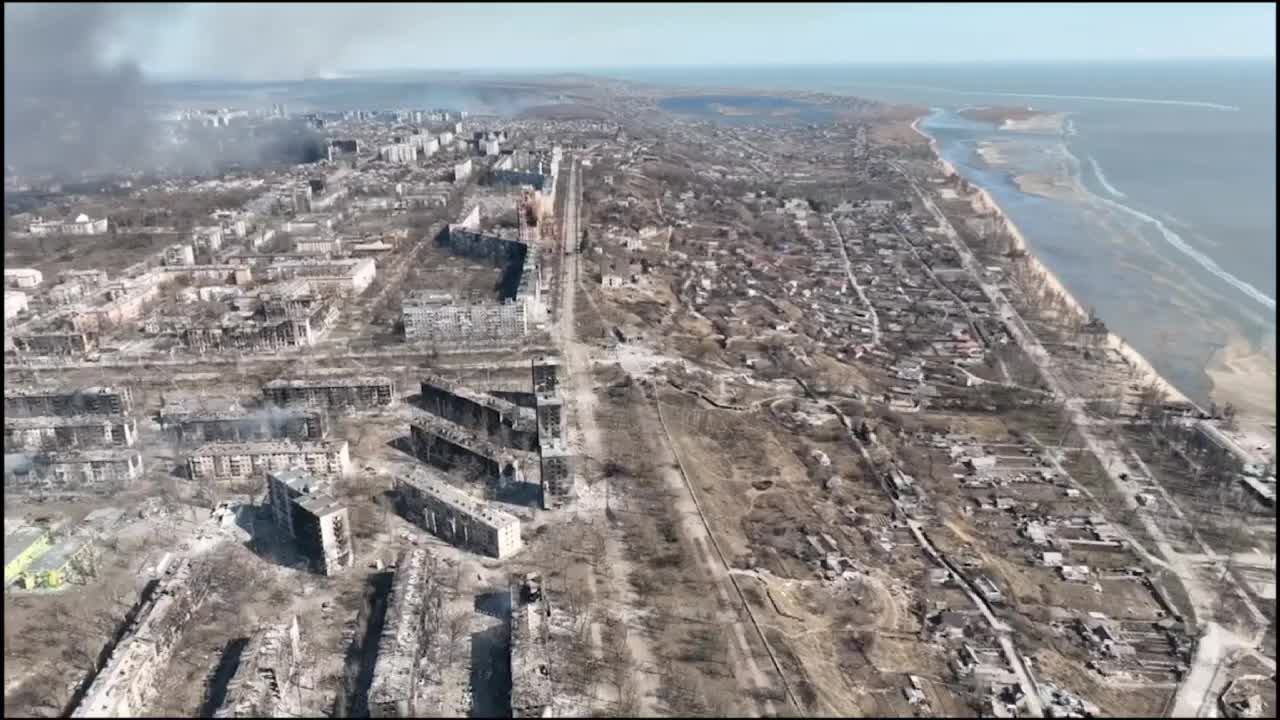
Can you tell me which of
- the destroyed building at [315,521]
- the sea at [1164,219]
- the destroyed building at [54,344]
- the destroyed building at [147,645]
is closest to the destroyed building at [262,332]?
the destroyed building at [54,344]

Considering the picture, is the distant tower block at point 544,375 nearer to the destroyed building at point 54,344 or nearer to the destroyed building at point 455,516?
the destroyed building at point 455,516

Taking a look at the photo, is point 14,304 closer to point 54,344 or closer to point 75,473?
point 54,344

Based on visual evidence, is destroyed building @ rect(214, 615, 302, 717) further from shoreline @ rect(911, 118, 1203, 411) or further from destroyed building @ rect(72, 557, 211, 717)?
shoreline @ rect(911, 118, 1203, 411)

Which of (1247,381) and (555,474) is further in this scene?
(1247,381)

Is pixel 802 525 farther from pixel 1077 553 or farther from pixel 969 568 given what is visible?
pixel 1077 553

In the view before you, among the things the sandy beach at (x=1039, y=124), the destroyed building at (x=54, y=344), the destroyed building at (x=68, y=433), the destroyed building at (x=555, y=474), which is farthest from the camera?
the sandy beach at (x=1039, y=124)

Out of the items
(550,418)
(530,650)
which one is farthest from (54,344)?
(530,650)
